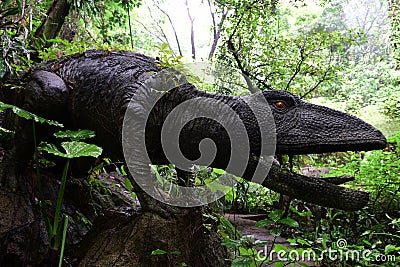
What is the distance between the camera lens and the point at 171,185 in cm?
270

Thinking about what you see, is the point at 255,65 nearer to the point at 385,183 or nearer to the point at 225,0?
the point at 225,0

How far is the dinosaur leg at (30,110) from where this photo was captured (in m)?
2.75

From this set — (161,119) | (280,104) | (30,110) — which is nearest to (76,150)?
(161,119)

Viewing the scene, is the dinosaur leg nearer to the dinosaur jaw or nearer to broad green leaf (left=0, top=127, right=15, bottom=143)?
broad green leaf (left=0, top=127, right=15, bottom=143)

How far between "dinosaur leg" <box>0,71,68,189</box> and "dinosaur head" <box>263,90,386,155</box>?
169cm

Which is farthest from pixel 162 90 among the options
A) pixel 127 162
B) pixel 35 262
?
pixel 35 262

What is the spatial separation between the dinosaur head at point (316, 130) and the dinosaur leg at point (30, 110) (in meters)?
1.69

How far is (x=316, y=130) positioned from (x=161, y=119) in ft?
3.39

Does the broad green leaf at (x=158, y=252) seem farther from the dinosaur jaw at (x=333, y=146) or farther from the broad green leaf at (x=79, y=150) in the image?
the dinosaur jaw at (x=333, y=146)

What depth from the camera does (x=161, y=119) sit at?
245 cm

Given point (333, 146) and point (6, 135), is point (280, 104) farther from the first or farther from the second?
Result: point (6, 135)

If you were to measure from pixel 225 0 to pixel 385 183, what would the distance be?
13.0 ft

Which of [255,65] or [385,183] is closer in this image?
[385,183]

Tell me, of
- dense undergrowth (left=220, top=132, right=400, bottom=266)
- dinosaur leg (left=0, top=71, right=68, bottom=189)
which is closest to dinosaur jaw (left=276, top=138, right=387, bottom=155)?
dense undergrowth (left=220, top=132, right=400, bottom=266)
